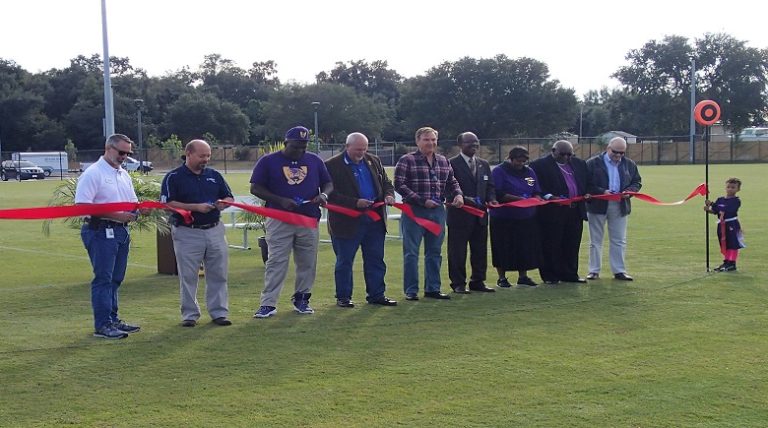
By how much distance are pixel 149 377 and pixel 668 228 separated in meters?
13.8

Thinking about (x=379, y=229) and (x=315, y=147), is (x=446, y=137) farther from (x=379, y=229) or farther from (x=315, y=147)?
(x=379, y=229)

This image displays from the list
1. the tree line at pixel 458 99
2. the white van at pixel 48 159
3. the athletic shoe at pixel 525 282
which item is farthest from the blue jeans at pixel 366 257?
the tree line at pixel 458 99

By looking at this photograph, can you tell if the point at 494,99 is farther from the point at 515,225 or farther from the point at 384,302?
the point at 384,302

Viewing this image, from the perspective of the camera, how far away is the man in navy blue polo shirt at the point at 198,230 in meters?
8.23

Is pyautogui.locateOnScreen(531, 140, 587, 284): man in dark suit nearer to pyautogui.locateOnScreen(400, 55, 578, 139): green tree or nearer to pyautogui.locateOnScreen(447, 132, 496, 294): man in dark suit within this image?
pyautogui.locateOnScreen(447, 132, 496, 294): man in dark suit

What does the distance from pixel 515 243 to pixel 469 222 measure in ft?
2.72

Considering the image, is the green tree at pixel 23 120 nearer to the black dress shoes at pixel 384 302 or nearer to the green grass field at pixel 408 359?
the green grass field at pixel 408 359

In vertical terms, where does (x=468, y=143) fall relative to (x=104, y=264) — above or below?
above

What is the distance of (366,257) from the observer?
31.9 ft

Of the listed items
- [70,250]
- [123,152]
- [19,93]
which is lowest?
[70,250]

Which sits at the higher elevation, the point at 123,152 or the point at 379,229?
the point at 123,152

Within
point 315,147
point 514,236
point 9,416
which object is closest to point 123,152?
point 9,416

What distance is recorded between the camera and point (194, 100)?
9206 cm

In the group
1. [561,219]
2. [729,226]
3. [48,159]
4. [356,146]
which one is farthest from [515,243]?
[48,159]
